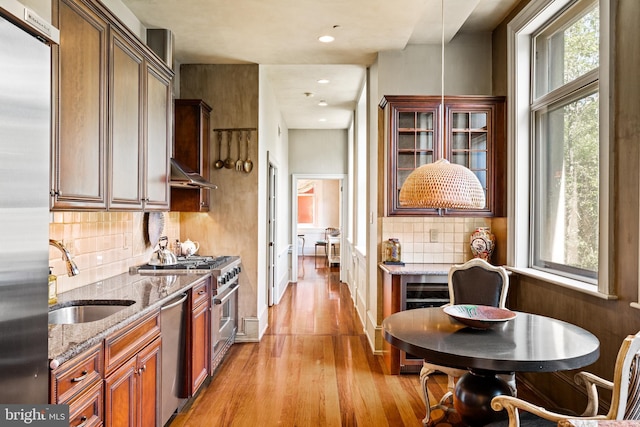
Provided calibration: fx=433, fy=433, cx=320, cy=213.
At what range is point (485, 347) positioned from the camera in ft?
6.22

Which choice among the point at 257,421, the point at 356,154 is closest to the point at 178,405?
the point at 257,421

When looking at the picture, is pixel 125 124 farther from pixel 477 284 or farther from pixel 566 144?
pixel 566 144

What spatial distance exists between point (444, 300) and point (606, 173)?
1.64 m

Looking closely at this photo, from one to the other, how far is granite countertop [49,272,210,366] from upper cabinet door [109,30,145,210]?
51 cm

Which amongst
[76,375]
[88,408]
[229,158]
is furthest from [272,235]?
[76,375]

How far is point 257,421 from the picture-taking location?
284cm

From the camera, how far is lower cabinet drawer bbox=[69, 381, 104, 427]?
158 cm

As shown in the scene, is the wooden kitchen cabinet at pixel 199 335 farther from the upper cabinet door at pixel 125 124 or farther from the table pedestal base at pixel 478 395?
the table pedestal base at pixel 478 395

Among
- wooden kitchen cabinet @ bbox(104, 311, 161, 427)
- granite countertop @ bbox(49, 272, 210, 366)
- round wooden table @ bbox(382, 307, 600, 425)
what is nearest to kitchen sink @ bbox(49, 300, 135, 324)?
granite countertop @ bbox(49, 272, 210, 366)

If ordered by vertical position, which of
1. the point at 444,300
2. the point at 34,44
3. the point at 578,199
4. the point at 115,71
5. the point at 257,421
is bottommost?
the point at 257,421

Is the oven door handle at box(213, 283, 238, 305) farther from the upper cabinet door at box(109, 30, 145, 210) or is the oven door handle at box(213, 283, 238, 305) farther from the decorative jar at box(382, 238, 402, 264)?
the decorative jar at box(382, 238, 402, 264)

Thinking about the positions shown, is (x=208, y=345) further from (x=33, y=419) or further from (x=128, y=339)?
(x=33, y=419)

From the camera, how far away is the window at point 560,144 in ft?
9.27

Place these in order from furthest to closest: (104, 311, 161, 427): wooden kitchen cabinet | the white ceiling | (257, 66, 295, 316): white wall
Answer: (257, 66, 295, 316): white wall → the white ceiling → (104, 311, 161, 427): wooden kitchen cabinet
